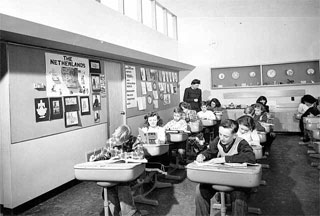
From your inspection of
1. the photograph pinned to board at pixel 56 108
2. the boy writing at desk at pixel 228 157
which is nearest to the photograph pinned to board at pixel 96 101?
the photograph pinned to board at pixel 56 108

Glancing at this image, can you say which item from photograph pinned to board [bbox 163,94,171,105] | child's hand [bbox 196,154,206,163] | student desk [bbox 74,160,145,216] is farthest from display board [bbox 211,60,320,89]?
student desk [bbox 74,160,145,216]

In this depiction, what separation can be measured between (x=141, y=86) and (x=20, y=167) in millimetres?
3299

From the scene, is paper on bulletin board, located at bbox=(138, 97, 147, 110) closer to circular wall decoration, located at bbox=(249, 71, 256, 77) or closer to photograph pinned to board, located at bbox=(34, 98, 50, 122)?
photograph pinned to board, located at bbox=(34, 98, 50, 122)

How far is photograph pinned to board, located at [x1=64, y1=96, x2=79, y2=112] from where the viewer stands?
3648mm

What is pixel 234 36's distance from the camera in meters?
7.87

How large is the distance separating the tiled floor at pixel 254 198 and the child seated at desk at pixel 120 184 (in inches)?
13.2

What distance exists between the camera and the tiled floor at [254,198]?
2.72 m

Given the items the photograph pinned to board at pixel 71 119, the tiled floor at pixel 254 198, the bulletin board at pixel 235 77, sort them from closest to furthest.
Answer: the tiled floor at pixel 254 198, the photograph pinned to board at pixel 71 119, the bulletin board at pixel 235 77

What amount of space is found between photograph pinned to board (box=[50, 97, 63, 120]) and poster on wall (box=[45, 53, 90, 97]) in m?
0.07

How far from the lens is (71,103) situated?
374cm

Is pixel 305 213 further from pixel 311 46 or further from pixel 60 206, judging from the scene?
pixel 311 46

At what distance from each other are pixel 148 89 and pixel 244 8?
10.5 ft

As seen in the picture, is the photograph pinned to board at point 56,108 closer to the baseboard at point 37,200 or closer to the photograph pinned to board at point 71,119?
the photograph pinned to board at point 71,119

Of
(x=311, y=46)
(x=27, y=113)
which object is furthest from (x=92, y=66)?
(x=311, y=46)
